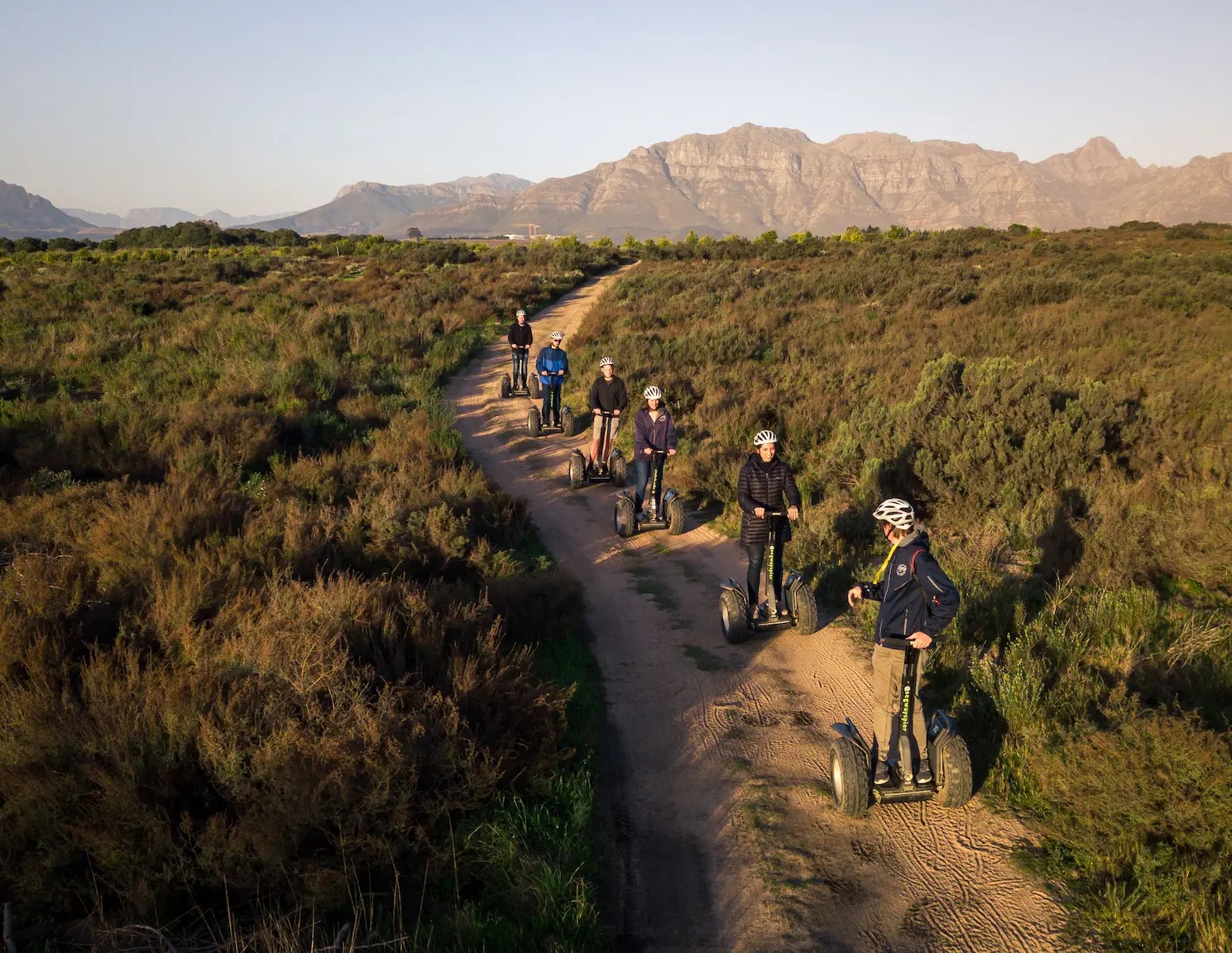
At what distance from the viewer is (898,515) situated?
4410mm

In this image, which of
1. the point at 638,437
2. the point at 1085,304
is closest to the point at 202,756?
the point at 638,437

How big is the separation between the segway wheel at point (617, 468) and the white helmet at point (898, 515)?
299 inches

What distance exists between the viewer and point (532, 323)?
2647 cm

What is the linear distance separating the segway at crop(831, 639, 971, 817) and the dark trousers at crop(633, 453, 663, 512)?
17.3 ft

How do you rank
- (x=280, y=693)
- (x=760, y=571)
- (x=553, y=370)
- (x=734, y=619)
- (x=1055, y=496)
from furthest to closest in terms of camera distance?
(x=553, y=370)
(x=1055, y=496)
(x=760, y=571)
(x=734, y=619)
(x=280, y=693)

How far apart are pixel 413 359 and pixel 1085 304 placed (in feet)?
60.8

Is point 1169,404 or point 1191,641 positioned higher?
point 1169,404

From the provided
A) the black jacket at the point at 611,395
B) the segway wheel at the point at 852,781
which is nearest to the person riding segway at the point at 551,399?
the black jacket at the point at 611,395

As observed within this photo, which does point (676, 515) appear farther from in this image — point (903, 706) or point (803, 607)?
point (903, 706)

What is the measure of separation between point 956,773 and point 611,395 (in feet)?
24.2

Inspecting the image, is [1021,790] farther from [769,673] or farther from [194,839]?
[194,839]

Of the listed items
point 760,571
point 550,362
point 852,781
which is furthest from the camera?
point 550,362

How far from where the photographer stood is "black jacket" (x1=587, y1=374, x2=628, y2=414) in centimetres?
1085

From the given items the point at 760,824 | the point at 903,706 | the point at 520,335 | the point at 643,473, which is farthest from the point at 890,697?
the point at 520,335
